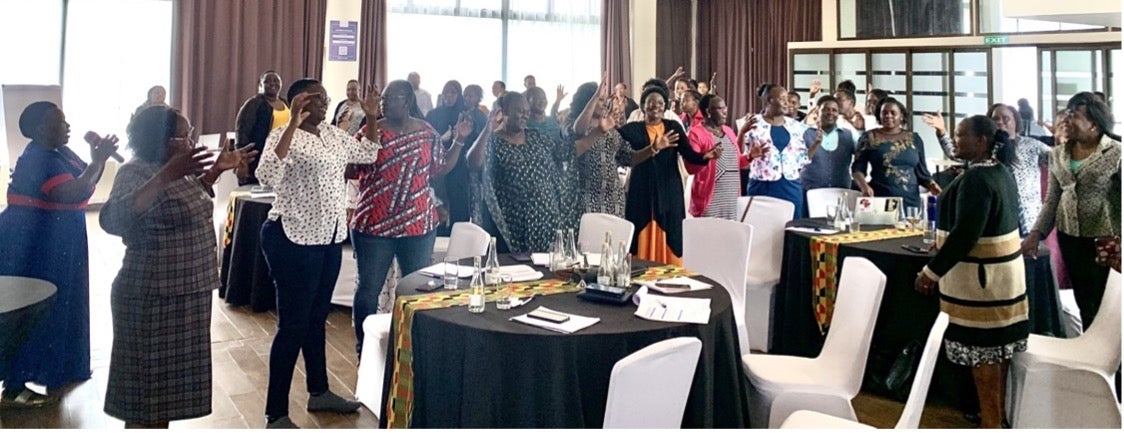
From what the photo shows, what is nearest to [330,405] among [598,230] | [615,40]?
[598,230]

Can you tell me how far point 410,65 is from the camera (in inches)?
390

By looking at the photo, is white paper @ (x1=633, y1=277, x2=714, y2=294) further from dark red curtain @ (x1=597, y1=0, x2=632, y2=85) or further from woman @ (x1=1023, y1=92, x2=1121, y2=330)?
dark red curtain @ (x1=597, y1=0, x2=632, y2=85)

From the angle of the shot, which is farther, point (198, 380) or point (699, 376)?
point (198, 380)

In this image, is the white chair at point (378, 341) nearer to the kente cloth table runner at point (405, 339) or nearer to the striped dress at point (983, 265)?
the kente cloth table runner at point (405, 339)

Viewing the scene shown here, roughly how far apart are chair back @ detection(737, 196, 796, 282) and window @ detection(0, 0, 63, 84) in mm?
5772

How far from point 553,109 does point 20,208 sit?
256cm

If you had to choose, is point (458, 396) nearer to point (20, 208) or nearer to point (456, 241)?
point (456, 241)

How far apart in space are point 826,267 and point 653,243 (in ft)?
3.15

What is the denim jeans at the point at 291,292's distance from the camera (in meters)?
3.05

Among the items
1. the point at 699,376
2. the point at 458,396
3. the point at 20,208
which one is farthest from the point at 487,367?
the point at 20,208

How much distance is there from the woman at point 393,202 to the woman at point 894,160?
2.80 m

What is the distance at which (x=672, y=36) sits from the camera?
11.6m

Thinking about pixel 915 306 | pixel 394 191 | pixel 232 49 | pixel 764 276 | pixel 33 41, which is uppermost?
pixel 232 49

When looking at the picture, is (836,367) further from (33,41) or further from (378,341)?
(33,41)
